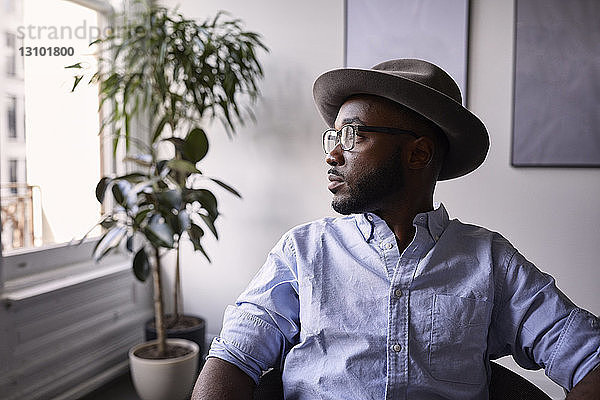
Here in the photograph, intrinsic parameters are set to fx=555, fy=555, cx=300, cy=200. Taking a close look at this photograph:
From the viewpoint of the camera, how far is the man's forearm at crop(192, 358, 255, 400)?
1.10m

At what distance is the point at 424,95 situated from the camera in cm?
119

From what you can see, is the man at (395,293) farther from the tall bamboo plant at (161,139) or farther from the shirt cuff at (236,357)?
the tall bamboo plant at (161,139)

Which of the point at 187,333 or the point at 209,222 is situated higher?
the point at 209,222

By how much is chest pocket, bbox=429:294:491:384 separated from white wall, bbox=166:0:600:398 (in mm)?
1260

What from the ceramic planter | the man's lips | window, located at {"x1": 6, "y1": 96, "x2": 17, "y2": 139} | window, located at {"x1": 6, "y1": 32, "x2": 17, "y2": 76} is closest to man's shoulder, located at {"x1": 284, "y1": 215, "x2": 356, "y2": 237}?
the man's lips

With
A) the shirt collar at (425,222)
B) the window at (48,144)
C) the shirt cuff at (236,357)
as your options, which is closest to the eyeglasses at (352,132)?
the shirt collar at (425,222)

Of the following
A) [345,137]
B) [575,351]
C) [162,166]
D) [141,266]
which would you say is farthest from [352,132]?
[141,266]

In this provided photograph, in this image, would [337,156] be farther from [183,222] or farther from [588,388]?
[183,222]

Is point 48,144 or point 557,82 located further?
point 48,144

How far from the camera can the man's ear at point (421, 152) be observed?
126 cm

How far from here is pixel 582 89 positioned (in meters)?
2.18

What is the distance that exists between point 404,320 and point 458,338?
0.41ft

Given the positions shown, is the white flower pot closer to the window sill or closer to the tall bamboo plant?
the tall bamboo plant

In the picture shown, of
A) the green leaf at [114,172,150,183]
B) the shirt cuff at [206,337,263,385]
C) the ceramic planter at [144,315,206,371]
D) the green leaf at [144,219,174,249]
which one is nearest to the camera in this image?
the shirt cuff at [206,337,263,385]
